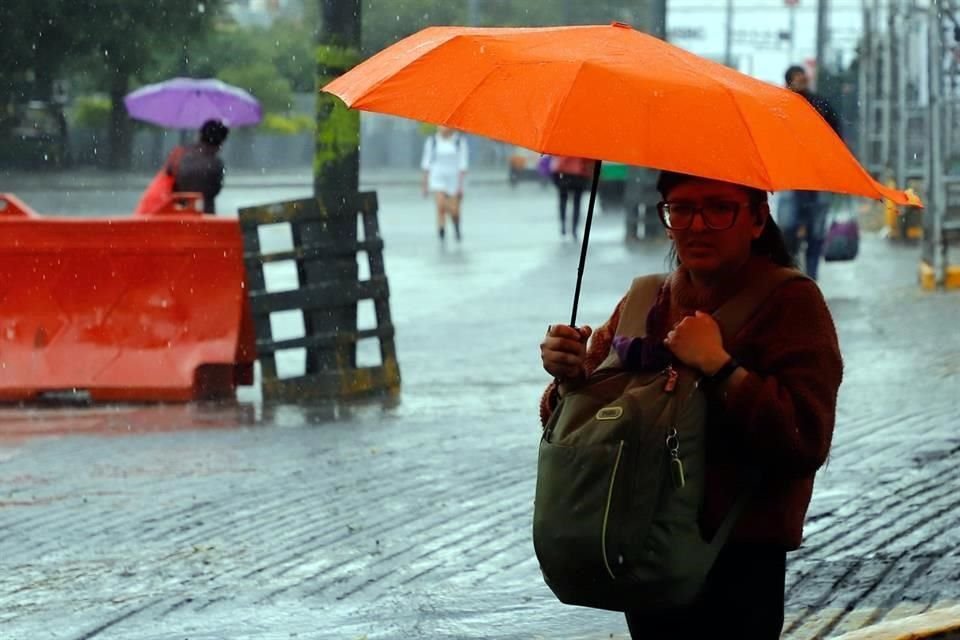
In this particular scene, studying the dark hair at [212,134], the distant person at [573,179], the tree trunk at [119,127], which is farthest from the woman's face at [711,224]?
the tree trunk at [119,127]

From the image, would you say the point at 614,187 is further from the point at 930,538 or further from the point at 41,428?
the point at 930,538

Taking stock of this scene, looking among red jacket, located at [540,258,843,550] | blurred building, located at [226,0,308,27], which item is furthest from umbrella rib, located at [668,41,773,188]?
blurred building, located at [226,0,308,27]

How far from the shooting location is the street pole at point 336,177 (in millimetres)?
11148

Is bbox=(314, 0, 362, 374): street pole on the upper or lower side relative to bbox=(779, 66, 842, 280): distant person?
upper

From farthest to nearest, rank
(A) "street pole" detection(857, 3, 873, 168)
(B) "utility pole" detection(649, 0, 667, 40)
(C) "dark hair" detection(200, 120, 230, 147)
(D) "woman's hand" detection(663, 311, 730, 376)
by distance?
1. (A) "street pole" detection(857, 3, 873, 168)
2. (B) "utility pole" detection(649, 0, 667, 40)
3. (C) "dark hair" detection(200, 120, 230, 147)
4. (D) "woman's hand" detection(663, 311, 730, 376)

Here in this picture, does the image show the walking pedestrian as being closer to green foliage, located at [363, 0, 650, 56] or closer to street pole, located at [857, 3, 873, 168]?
street pole, located at [857, 3, 873, 168]

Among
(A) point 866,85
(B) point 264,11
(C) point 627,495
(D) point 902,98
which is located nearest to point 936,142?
(D) point 902,98

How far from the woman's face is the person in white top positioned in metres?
22.4

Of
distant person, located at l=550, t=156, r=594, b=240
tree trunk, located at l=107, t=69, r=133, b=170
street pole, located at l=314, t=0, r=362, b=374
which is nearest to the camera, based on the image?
street pole, located at l=314, t=0, r=362, b=374

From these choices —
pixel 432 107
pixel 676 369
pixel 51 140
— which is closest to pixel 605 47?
pixel 432 107

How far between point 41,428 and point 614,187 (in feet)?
88.3

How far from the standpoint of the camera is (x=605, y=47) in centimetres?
384

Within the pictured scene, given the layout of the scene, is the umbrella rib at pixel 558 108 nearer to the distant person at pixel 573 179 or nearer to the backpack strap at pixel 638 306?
the backpack strap at pixel 638 306

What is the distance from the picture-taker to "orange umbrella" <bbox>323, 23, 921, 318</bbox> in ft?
11.9
